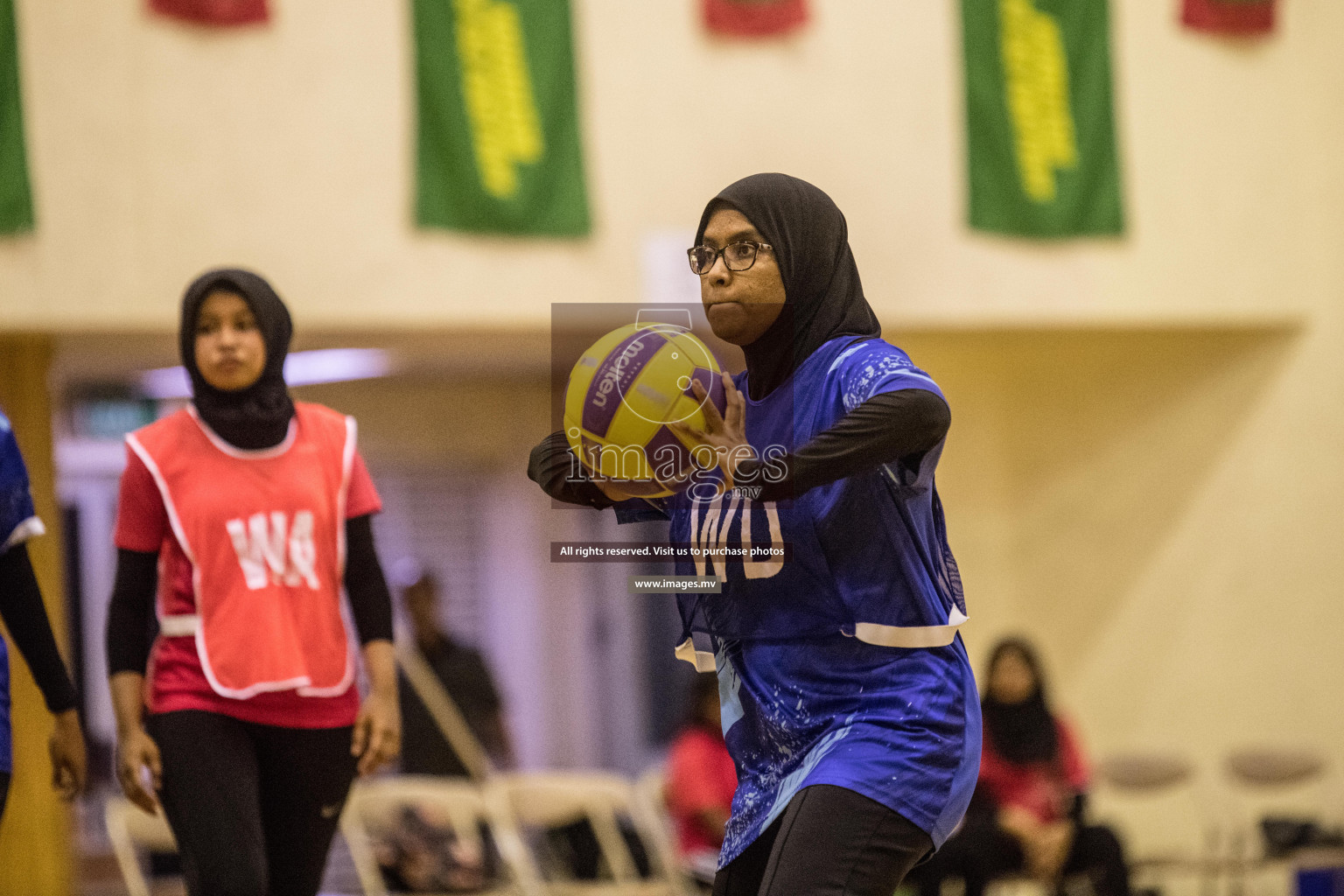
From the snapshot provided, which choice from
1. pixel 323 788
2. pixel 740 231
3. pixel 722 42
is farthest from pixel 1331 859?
pixel 740 231

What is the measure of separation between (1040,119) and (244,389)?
17.7ft

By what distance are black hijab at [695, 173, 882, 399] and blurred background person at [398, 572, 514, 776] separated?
531 centimetres

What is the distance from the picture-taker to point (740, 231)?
92.0 inches

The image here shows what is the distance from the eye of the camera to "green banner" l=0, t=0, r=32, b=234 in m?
5.92

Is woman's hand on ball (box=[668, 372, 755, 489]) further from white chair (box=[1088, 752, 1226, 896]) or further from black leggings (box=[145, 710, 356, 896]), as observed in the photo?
white chair (box=[1088, 752, 1226, 896])

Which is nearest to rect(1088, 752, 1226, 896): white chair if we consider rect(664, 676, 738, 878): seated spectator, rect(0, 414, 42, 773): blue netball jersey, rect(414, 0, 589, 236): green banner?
rect(664, 676, 738, 878): seated spectator

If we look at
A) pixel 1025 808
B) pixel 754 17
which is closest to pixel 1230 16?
pixel 754 17

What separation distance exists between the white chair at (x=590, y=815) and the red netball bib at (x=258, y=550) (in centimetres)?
295

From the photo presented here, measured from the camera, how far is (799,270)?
2355 millimetres

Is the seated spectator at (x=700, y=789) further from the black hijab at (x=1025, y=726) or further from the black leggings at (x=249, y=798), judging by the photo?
the black leggings at (x=249, y=798)

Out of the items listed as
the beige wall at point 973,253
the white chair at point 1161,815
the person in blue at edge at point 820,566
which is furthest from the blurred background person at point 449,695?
the person in blue at edge at point 820,566

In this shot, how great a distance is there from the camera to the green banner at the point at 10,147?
19.4ft

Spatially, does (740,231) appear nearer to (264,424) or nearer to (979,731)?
(979,731)

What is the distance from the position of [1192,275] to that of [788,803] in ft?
20.8
